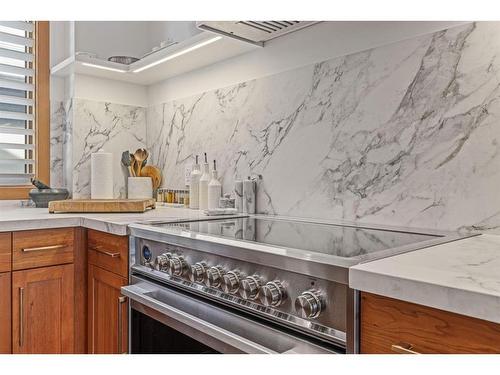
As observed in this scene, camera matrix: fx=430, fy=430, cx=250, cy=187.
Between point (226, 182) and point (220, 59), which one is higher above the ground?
point (220, 59)

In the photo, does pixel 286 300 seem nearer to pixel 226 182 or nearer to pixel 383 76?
pixel 383 76

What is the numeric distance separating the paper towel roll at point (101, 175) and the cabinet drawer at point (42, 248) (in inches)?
25.0

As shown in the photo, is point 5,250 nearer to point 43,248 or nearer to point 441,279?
point 43,248

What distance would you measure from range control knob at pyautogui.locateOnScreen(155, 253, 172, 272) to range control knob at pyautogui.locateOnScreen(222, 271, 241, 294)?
29 cm

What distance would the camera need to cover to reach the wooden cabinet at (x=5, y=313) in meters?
1.63

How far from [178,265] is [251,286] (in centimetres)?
33

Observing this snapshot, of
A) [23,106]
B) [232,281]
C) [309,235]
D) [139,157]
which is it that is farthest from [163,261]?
[23,106]

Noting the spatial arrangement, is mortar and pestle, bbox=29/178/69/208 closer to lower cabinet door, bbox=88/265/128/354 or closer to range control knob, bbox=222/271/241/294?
lower cabinet door, bbox=88/265/128/354

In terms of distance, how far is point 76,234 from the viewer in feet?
5.93

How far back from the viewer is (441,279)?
725 millimetres

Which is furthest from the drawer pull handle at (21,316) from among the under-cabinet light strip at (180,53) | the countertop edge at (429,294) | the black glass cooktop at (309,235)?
the countertop edge at (429,294)

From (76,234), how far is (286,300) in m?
1.14

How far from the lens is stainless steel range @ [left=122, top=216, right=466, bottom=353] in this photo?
→ 927mm
